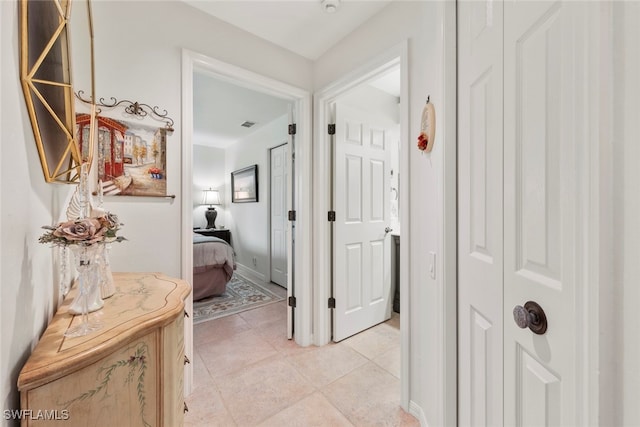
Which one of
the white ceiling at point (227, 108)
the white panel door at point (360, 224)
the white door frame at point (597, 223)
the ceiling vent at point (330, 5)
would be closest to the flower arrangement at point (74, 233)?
the white door frame at point (597, 223)

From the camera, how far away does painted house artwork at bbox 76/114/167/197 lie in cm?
144

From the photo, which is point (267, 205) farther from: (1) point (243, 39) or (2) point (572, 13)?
(2) point (572, 13)

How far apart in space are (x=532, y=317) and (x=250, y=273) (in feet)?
14.7

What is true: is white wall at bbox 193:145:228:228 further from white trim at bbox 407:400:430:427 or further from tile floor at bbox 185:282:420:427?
white trim at bbox 407:400:430:427

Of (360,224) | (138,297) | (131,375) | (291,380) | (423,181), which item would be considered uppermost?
(423,181)

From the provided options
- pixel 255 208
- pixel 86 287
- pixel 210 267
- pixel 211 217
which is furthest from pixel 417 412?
pixel 211 217

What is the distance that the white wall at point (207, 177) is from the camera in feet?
17.3

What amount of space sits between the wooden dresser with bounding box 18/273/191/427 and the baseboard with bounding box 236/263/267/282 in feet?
11.3

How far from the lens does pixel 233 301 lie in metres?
3.30

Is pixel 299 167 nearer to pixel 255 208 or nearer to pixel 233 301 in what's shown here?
pixel 233 301

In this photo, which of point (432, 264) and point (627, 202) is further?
point (432, 264)

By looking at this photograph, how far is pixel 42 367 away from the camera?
554 millimetres

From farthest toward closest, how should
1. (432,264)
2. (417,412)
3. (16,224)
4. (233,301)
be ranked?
(233,301) < (417,412) < (432,264) < (16,224)

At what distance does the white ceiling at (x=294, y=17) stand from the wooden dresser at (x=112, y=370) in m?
1.85
